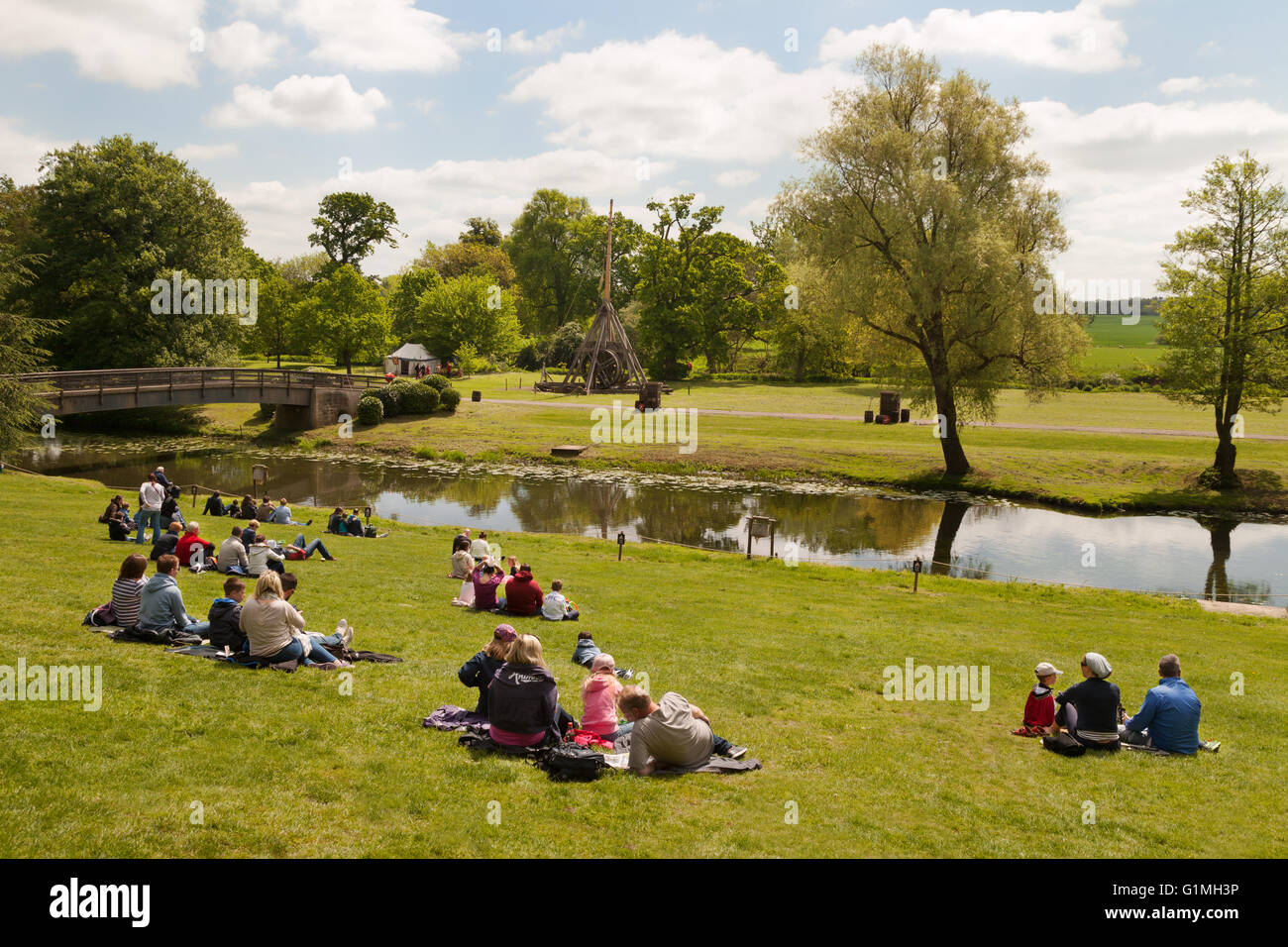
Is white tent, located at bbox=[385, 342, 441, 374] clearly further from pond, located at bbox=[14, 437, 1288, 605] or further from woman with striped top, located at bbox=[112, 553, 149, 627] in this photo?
woman with striped top, located at bbox=[112, 553, 149, 627]

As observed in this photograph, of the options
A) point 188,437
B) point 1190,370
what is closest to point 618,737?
point 1190,370

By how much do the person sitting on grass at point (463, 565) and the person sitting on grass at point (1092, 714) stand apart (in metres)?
10.8

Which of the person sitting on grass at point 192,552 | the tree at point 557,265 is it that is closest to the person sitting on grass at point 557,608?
the person sitting on grass at point 192,552

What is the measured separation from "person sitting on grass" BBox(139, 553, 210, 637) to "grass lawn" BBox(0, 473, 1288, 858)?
0.42 metres

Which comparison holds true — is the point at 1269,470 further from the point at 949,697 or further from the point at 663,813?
the point at 663,813

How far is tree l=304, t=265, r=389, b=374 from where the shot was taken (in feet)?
231

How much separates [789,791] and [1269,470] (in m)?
37.6

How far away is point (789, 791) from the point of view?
761 cm

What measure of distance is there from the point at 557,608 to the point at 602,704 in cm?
551

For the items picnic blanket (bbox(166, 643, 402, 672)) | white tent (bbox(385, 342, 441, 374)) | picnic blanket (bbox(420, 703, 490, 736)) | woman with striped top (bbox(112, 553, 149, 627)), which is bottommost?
picnic blanket (bbox(420, 703, 490, 736))

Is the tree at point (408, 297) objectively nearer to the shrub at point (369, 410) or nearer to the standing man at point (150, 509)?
the shrub at point (369, 410)

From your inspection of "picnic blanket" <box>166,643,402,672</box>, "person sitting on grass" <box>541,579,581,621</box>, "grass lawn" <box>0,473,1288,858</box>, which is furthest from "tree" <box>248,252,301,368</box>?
"picnic blanket" <box>166,643,402,672</box>
